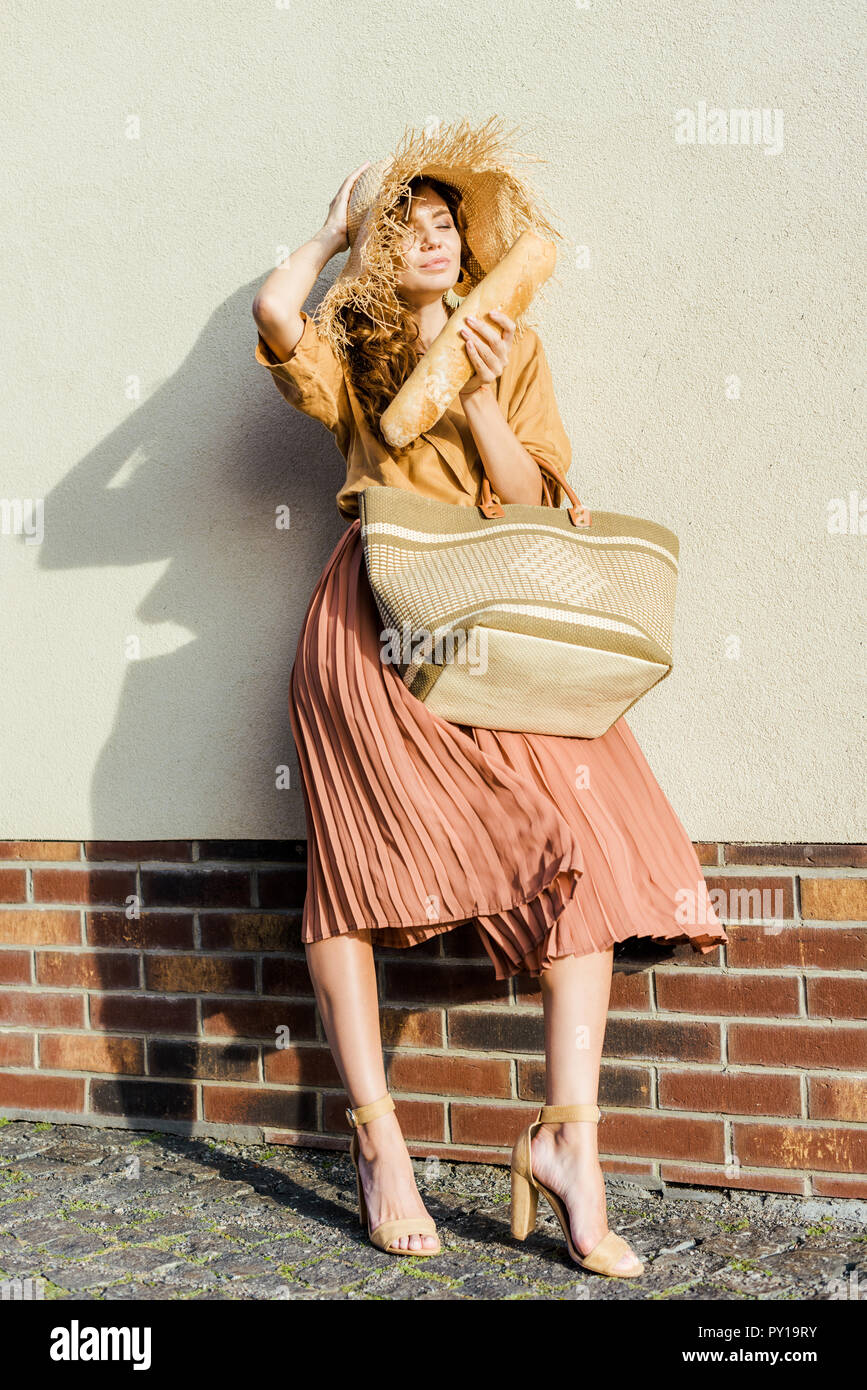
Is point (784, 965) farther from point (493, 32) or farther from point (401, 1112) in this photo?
point (493, 32)

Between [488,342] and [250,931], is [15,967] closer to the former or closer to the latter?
[250,931]

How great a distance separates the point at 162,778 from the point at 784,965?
1590 millimetres

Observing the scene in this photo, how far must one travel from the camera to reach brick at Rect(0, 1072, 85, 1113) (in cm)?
335

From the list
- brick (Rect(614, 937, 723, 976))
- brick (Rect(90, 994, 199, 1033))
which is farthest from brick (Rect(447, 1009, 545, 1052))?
brick (Rect(90, 994, 199, 1033))

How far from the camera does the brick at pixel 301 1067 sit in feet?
10.1

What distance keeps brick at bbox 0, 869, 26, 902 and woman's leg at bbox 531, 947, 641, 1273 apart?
1649 millimetres

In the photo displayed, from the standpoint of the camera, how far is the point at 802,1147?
263 cm

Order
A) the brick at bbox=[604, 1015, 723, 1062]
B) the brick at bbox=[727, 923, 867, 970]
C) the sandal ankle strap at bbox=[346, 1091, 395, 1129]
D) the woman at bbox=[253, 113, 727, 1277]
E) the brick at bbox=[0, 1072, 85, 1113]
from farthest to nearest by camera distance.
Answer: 1. the brick at bbox=[0, 1072, 85, 1113]
2. the brick at bbox=[604, 1015, 723, 1062]
3. the brick at bbox=[727, 923, 867, 970]
4. the sandal ankle strap at bbox=[346, 1091, 395, 1129]
5. the woman at bbox=[253, 113, 727, 1277]

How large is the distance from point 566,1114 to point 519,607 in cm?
93

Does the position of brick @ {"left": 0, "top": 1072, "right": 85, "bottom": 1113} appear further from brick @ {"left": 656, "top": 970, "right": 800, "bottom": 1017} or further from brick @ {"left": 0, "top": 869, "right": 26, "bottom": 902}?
brick @ {"left": 656, "top": 970, "right": 800, "bottom": 1017}

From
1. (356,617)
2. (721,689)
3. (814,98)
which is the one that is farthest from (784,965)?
(814,98)

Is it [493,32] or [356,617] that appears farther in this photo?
[493,32]

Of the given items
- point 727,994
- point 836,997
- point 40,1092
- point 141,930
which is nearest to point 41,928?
point 141,930

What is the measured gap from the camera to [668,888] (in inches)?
101
